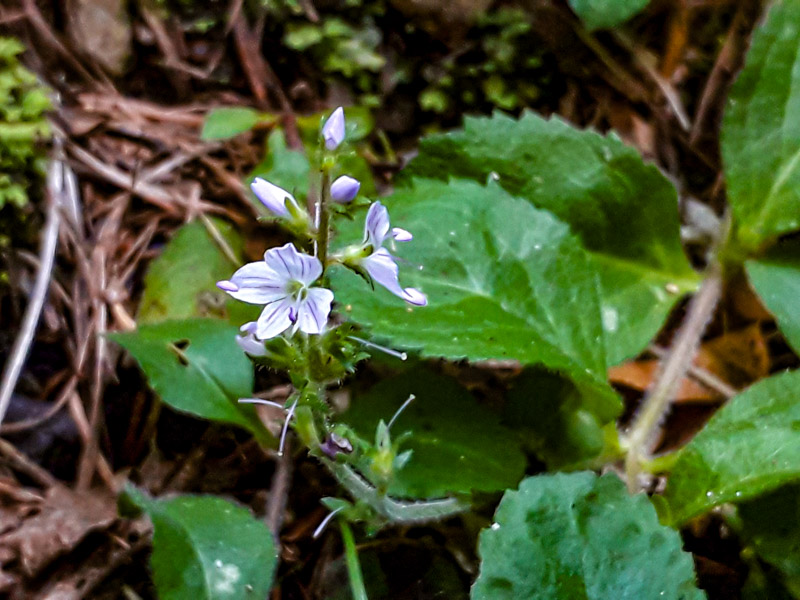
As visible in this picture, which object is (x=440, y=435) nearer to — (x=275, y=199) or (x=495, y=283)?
(x=495, y=283)

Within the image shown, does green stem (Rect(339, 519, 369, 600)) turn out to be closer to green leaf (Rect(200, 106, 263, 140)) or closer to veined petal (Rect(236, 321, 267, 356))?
veined petal (Rect(236, 321, 267, 356))

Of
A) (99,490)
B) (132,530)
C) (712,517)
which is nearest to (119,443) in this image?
(99,490)

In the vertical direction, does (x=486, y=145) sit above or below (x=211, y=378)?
above

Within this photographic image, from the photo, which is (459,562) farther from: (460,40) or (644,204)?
(460,40)

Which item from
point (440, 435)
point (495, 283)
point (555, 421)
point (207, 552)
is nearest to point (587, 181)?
point (495, 283)

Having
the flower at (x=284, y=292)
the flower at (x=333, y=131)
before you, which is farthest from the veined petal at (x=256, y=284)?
the flower at (x=333, y=131)

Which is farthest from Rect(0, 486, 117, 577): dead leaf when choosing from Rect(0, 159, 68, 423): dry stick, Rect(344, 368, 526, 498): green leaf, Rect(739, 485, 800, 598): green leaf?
Rect(739, 485, 800, 598): green leaf

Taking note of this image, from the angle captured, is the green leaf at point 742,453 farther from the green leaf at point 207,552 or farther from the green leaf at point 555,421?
the green leaf at point 207,552
